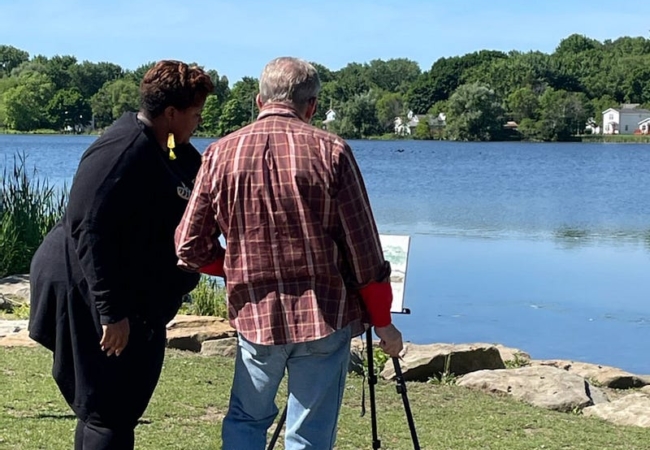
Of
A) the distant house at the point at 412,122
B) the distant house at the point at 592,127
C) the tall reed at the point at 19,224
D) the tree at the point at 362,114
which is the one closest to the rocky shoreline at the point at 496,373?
the tall reed at the point at 19,224

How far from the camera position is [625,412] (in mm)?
6672

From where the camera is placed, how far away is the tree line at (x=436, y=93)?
76.8 m

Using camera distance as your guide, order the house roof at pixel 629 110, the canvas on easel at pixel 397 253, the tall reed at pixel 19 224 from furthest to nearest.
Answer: the house roof at pixel 629 110 < the tall reed at pixel 19 224 < the canvas on easel at pixel 397 253

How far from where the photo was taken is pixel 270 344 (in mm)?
3328

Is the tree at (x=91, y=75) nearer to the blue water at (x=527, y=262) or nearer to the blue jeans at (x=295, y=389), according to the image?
the blue water at (x=527, y=262)

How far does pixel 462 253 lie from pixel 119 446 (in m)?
14.3

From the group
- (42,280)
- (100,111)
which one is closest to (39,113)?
(100,111)

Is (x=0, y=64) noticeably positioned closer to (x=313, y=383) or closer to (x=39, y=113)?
(x=39, y=113)

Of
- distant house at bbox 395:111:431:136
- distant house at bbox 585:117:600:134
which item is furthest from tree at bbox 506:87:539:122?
distant house at bbox 395:111:431:136

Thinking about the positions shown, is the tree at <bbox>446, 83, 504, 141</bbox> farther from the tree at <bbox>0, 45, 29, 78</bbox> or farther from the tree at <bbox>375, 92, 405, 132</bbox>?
the tree at <bbox>0, 45, 29, 78</bbox>

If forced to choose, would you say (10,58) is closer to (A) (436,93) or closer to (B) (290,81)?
(A) (436,93)

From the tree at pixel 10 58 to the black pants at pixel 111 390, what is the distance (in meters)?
107

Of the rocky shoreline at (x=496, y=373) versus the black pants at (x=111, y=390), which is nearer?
the black pants at (x=111, y=390)

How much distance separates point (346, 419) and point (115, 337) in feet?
8.12
